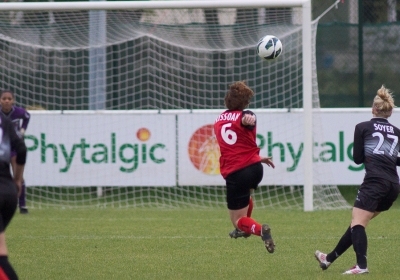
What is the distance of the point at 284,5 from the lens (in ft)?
44.6

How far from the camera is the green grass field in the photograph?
7.95 meters

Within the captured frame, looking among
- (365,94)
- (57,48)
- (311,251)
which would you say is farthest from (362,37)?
(311,251)

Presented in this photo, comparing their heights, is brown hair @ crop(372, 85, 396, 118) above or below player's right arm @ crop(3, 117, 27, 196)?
above

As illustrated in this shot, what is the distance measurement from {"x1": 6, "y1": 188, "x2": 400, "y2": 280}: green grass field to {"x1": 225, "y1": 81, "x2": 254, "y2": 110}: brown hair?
1552 mm

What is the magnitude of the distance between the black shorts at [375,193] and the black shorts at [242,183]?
3.72ft

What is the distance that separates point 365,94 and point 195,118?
3.74 metres

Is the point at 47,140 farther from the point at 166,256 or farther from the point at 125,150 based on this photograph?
the point at 166,256

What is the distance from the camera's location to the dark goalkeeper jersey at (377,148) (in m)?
7.60

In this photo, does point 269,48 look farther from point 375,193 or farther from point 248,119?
point 375,193

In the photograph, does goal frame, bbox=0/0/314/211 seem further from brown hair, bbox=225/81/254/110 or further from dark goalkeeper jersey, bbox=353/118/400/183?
dark goalkeeper jersey, bbox=353/118/400/183

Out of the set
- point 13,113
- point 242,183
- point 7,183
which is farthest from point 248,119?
point 13,113

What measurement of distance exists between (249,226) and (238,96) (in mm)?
1251

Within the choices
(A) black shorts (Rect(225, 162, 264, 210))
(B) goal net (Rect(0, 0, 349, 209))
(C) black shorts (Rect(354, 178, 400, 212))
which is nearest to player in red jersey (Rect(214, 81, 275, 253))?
(A) black shorts (Rect(225, 162, 264, 210))

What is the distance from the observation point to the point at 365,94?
55.5 ft
